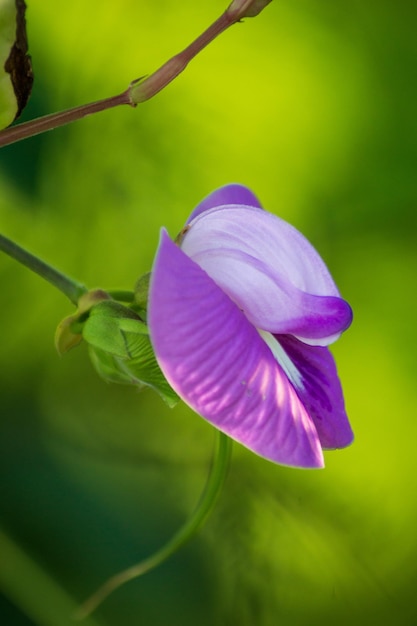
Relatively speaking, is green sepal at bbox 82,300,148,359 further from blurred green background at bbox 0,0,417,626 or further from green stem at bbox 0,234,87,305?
blurred green background at bbox 0,0,417,626

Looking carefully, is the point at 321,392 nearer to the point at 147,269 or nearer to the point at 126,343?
the point at 126,343

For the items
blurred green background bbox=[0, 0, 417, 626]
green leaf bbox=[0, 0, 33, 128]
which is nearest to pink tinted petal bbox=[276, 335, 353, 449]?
green leaf bbox=[0, 0, 33, 128]

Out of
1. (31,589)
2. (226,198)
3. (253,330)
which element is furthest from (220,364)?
(31,589)

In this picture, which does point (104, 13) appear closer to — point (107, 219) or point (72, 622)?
point (107, 219)

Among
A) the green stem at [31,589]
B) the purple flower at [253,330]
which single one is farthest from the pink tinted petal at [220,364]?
the green stem at [31,589]

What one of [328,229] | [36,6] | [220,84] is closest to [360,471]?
[328,229]
